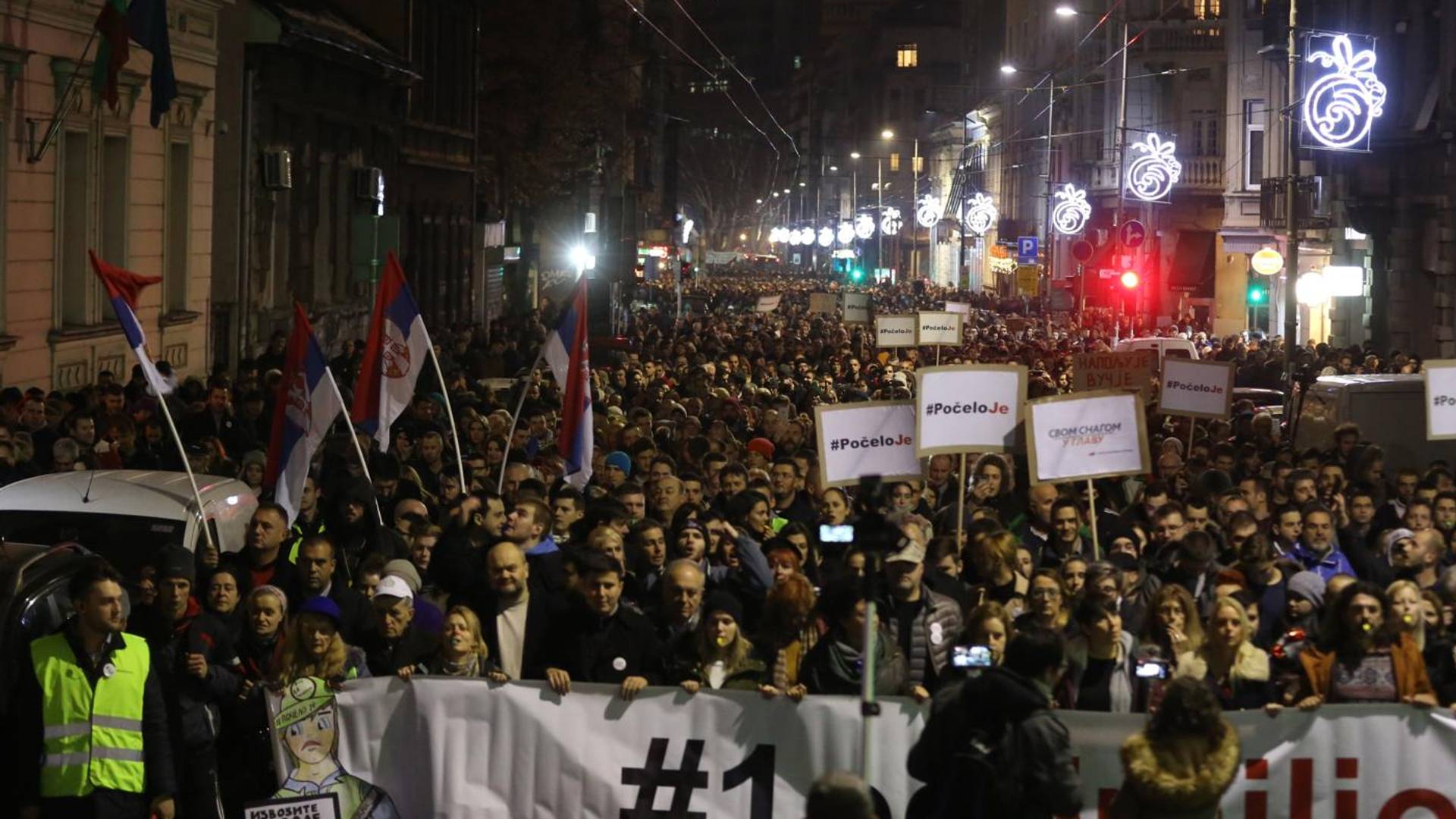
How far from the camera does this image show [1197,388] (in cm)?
1983

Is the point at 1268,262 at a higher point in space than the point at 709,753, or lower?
higher

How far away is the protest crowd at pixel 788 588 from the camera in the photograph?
9203mm

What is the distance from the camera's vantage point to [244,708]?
933 cm

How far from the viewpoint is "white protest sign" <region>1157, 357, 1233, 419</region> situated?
19.6 meters

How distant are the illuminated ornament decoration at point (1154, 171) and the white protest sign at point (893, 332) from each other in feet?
79.3

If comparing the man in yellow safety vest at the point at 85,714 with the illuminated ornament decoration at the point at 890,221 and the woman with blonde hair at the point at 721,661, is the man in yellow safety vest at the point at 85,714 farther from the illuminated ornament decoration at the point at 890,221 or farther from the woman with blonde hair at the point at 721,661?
the illuminated ornament decoration at the point at 890,221

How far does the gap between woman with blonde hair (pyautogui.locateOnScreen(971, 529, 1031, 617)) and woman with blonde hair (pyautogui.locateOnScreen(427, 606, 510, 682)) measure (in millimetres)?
2688

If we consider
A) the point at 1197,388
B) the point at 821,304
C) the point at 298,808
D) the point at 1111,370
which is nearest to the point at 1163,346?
the point at 1111,370

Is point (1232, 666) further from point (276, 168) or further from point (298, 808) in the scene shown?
point (276, 168)

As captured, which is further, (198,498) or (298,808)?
(198,498)

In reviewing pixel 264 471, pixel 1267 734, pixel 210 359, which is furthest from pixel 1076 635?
pixel 210 359

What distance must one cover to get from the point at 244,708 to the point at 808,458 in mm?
7611

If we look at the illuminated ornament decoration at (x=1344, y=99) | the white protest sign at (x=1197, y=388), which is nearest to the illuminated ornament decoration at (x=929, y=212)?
the illuminated ornament decoration at (x=1344, y=99)

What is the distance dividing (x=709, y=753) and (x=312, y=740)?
1606 mm
